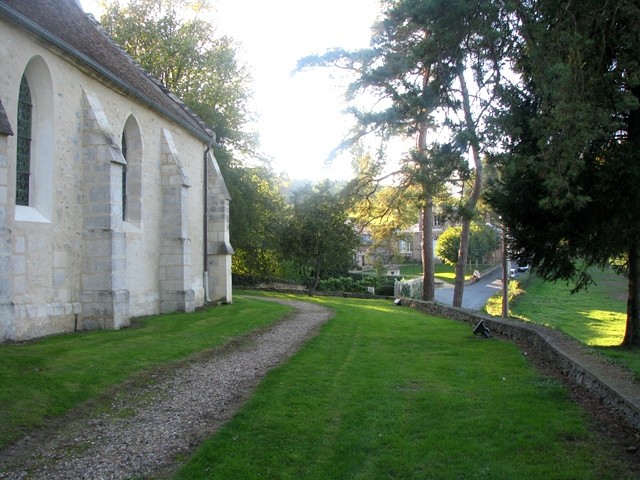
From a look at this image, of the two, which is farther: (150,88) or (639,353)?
(150,88)

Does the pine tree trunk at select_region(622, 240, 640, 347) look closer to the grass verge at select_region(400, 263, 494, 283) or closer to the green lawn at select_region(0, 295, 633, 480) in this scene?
the green lawn at select_region(0, 295, 633, 480)

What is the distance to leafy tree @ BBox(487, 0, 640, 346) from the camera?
25.7 feet

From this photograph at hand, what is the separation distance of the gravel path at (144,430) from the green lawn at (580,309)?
Result: 15.7 meters

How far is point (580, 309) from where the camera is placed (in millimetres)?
35594

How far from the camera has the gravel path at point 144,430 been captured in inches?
193

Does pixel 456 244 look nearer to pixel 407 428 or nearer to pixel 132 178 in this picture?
pixel 132 178

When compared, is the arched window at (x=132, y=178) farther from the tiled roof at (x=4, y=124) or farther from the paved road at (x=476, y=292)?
the paved road at (x=476, y=292)

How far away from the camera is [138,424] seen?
6188 mm

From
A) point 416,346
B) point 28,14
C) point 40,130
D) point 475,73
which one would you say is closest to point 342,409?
point 416,346

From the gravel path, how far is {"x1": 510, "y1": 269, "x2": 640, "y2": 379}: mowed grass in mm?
14994

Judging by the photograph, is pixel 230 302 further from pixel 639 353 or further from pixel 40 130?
pixel 639 353

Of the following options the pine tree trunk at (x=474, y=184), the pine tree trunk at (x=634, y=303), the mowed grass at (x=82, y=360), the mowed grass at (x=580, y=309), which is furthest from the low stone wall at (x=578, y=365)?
the mowed grass at (x=580, y=309)

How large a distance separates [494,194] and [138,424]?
11249mm

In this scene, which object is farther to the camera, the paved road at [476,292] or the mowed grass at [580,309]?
the paved road at [476,292]
